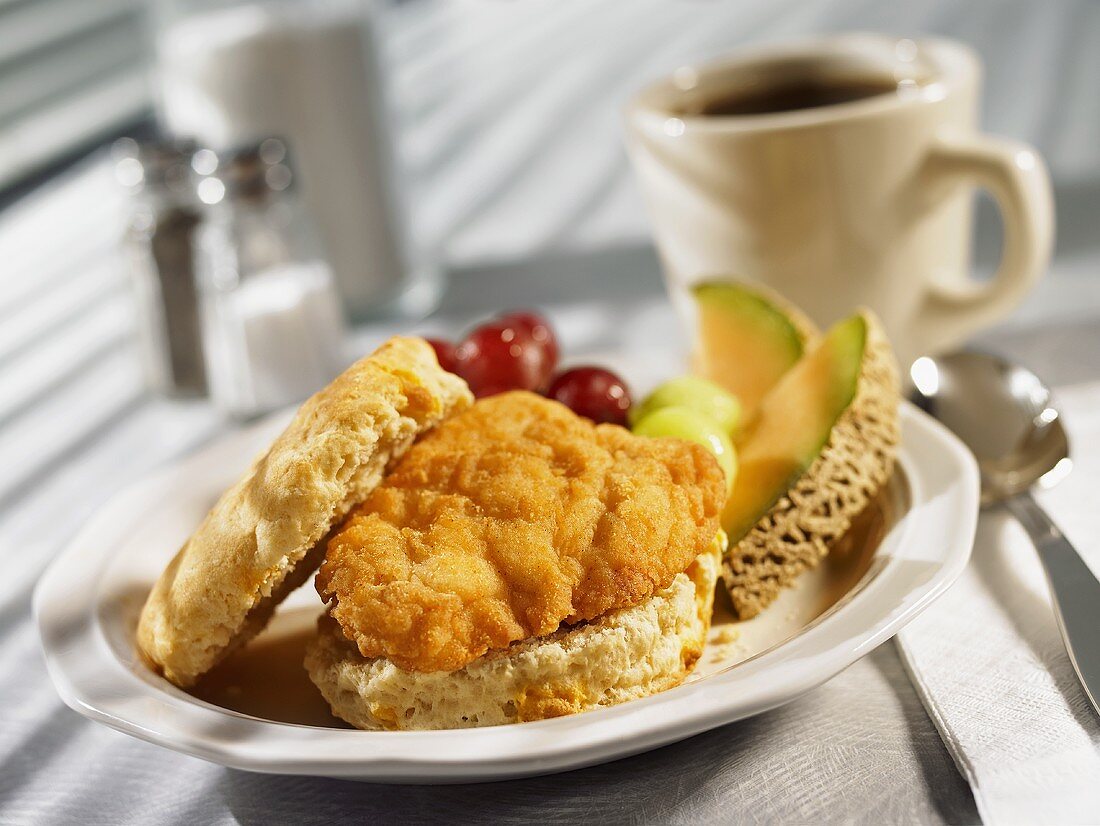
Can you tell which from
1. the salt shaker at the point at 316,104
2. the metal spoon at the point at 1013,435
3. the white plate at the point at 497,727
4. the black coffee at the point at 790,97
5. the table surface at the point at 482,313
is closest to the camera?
the white plate at the point at 497,727

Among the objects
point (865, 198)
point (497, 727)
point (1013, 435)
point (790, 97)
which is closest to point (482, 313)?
point (790, 97)

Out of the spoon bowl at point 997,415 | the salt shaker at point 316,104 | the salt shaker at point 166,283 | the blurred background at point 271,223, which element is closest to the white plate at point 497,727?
the spoon bowl at point 997,415

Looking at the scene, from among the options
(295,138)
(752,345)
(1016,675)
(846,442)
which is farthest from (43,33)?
(1016,675)

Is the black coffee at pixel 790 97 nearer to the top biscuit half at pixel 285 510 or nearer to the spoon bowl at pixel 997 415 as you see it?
the spoon bowl at pixel 997 415

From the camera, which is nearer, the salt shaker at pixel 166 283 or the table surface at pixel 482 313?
the table surface at pixel 482 313

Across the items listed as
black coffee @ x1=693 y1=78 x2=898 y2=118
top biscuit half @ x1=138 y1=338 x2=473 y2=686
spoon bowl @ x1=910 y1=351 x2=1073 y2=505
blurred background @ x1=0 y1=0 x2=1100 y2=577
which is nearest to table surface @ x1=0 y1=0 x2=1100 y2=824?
blurred background @ x1=0 y1=0 x2=1100 y2=577

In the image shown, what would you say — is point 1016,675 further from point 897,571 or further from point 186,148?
point 186,148

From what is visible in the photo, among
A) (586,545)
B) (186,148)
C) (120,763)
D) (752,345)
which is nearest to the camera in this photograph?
(586,545)
